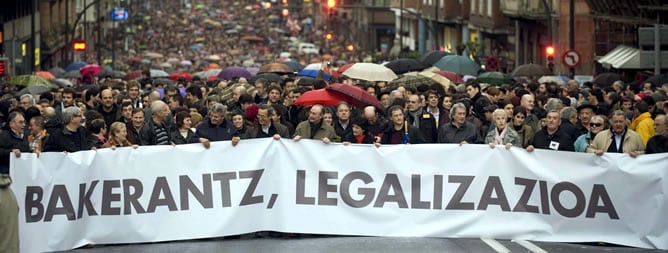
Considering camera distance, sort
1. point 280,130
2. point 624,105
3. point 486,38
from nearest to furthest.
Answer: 1. point 280,130
2. point 624,105
3. point 486,38

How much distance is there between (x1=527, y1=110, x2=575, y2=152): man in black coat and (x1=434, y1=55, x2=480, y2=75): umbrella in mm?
19724

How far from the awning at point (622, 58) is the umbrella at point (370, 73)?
50.9 ft

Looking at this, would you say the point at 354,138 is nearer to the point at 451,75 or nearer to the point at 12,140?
the point at 12,140

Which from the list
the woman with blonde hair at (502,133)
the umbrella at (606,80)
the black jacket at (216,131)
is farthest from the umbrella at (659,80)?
the black jacket at (216,131)

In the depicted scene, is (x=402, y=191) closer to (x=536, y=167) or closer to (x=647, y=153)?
(x=536, y=167)

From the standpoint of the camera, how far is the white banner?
15555 mm

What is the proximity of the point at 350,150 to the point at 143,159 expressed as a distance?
1.95 m

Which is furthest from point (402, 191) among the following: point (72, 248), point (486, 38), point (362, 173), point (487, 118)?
point (486, 38)

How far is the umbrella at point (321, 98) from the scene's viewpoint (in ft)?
70.6

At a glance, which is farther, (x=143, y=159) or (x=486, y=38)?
(x=486, y=38)

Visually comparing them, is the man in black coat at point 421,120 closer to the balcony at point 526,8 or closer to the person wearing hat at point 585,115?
the person wearing hat at point 585,115

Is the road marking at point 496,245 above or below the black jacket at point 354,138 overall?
below

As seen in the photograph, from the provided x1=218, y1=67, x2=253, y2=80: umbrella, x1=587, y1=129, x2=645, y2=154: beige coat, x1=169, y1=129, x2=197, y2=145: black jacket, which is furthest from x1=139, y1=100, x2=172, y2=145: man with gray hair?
x1=218, y1=67, x2=253, y2=80: umbrella

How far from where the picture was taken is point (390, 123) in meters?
18.8
